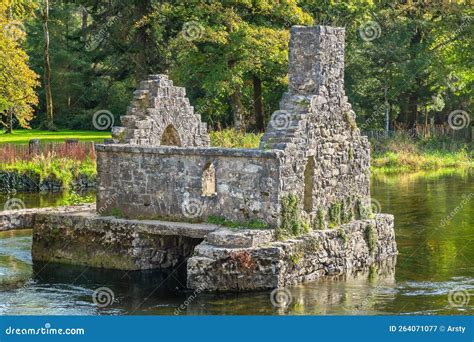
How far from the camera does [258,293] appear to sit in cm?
1858

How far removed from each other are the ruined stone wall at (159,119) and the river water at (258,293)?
3241mm

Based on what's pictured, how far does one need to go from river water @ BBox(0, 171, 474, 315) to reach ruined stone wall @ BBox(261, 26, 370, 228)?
69.1 inches

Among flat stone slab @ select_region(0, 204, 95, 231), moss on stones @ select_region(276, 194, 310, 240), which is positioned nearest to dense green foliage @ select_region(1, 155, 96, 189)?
flat stone slab @ select_region(0, 204, 95, 231)

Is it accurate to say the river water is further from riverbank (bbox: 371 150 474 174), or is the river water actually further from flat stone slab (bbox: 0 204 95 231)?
riverbank (bbox: 371 150 474 174)

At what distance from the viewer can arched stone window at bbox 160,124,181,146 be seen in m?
24.2

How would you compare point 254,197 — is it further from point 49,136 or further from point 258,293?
point 49,136

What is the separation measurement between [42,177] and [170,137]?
13.6 meters

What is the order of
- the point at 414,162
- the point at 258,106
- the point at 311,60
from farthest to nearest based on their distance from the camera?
1. the point at 258,106
2. the point at 414,162
3. the point at 311,60

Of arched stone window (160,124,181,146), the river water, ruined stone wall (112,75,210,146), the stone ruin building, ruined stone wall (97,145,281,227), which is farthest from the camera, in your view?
arched stone window (160,124,181,146)

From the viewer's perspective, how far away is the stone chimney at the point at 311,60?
20.8 m

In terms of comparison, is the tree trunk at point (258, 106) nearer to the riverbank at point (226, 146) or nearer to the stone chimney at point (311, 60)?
the riverbank at point (226, 146)

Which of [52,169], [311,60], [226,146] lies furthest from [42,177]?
[311,60]

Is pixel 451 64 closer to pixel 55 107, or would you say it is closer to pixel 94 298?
pixel 55 107

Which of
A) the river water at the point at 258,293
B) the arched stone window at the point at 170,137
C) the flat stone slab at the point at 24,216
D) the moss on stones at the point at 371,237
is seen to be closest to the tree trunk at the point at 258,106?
the river water at the point at 258,293
